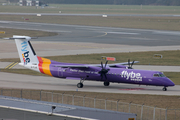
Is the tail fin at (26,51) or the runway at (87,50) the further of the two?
the tail fin at (26,51)

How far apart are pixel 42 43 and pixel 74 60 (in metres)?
27.4

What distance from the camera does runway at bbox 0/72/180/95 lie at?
43844 mm

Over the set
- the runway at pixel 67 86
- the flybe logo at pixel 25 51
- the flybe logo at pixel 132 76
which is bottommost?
the runway at pixel 67 86

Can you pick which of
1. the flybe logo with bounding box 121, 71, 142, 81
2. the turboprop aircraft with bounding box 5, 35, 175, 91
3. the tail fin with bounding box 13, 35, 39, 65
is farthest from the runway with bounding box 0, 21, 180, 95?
the tail fin with bounding box 13, 35, 39, 65

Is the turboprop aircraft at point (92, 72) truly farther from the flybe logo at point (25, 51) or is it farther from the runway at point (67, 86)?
the runway at point (67, 86)

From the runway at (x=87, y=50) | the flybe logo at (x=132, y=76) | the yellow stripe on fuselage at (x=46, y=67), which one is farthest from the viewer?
the yellow stripe on fuselage at (x=46, y=67)

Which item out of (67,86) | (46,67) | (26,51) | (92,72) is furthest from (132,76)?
(26,51)

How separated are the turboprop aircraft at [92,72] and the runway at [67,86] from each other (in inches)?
45.0

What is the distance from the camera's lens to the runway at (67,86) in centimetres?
4384

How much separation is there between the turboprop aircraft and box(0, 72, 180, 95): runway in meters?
1.14

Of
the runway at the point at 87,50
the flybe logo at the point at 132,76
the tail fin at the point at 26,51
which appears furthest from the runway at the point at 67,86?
the tail fin at the point at 26,51

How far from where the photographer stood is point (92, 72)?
45750 mm

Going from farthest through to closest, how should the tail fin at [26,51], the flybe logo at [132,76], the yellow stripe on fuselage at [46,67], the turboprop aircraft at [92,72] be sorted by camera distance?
the tail fin at [26,51] < the yellow stripe on fuselage at [46,67] < the flybe logo at [132,76] < the turboprop aircraft at [92,72]

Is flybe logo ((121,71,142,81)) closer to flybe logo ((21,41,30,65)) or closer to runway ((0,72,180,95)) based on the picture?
runway ((0,72,180,95))
